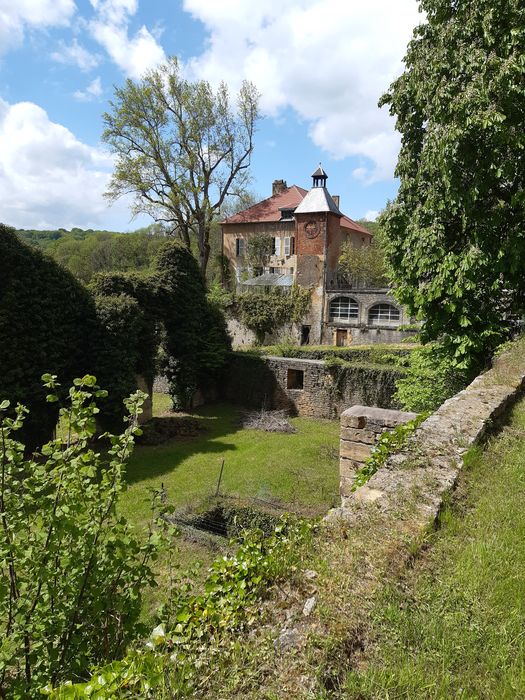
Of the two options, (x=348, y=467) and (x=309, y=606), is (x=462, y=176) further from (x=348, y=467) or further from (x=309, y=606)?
(x=309, y=606)

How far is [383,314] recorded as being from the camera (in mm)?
27719

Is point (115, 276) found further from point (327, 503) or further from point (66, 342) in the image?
point (327, 503)

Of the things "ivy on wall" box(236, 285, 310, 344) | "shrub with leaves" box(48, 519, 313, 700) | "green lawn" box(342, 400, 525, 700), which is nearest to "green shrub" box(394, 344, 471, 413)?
"green lawn" box(342, 400, 525, 700)

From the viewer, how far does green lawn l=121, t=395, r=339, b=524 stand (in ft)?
35.6

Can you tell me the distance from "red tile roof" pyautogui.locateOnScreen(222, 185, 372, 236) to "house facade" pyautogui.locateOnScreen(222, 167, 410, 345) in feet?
0.73

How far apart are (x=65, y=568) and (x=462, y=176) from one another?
876 centimetres

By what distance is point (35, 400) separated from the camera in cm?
1277

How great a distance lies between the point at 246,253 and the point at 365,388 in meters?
24.0

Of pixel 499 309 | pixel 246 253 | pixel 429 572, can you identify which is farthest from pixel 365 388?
pixel 246 253

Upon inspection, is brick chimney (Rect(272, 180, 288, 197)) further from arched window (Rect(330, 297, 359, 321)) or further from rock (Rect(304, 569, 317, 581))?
rock (Rect(304, 569, 317, 581))

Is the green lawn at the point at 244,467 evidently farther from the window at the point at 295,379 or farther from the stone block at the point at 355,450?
the window at the point at 295,379

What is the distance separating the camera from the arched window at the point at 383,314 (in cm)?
2725

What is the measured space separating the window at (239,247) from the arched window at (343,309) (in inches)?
504

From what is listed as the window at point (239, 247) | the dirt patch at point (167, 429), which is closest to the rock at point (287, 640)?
the dirt patch at point (167, 429)
